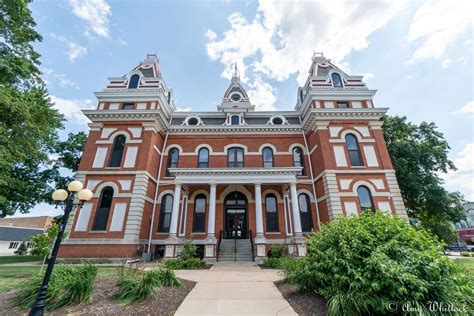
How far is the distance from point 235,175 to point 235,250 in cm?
516

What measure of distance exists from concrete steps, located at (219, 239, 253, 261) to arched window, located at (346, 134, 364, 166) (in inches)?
384

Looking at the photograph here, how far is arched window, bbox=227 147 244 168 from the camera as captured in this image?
17.2 metres

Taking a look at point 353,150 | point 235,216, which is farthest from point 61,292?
point 353,150

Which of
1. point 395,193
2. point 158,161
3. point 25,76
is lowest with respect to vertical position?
point 395,193

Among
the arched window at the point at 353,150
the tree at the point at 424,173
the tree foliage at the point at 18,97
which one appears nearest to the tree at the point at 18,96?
the tree foliage at the point at 18,97

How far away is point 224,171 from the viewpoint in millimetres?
14438

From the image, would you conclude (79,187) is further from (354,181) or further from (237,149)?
(354,181)

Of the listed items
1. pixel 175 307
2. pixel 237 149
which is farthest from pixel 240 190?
pixel 175 307

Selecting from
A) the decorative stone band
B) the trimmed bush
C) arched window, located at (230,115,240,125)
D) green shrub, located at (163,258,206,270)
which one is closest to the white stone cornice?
arched window, located at (230,115,240,125)

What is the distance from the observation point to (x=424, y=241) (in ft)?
15.9

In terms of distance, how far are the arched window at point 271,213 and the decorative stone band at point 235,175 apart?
2.51 metres

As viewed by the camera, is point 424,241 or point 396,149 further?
point 396,149

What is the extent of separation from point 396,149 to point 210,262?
1809cm

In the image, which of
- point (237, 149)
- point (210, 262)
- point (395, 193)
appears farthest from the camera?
point (237, 149)
